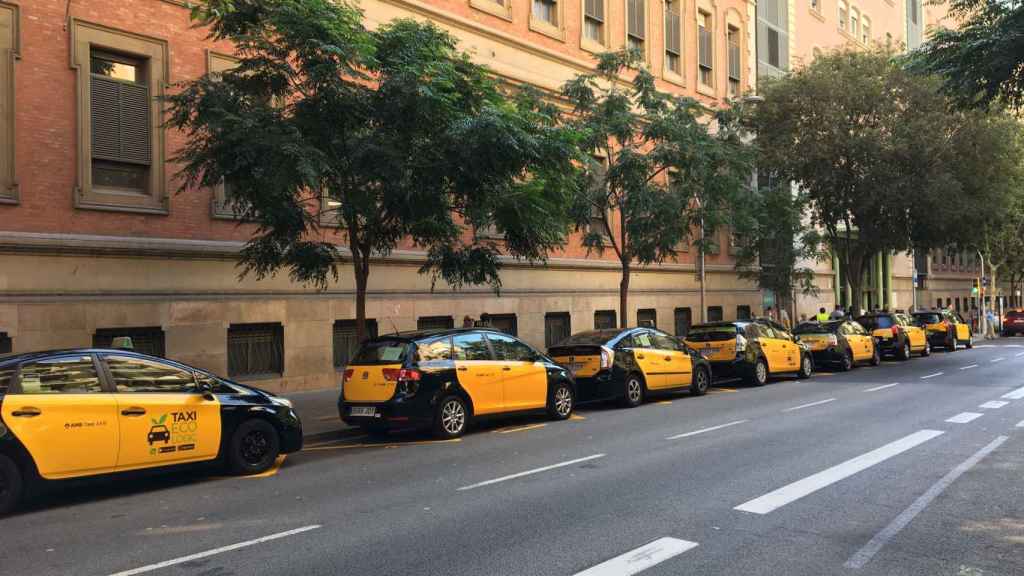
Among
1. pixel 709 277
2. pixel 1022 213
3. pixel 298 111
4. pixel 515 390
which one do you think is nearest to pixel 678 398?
pixel 515 390

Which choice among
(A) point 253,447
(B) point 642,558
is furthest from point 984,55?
(A) point 253,447

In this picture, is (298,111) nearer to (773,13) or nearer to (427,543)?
(427,543)

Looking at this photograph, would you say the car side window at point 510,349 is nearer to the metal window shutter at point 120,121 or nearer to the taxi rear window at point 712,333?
the taxi rear window at point 712,333

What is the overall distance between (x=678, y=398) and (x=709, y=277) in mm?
15723

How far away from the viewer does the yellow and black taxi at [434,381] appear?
1069 cm

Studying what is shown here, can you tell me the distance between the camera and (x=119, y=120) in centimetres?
1451

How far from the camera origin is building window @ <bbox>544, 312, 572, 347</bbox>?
936 inches

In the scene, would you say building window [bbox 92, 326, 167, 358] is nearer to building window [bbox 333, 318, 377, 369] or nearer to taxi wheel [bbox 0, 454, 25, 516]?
building window [bbox 333, 318, 377, 369]

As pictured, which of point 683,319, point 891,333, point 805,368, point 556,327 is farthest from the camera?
point 683,319

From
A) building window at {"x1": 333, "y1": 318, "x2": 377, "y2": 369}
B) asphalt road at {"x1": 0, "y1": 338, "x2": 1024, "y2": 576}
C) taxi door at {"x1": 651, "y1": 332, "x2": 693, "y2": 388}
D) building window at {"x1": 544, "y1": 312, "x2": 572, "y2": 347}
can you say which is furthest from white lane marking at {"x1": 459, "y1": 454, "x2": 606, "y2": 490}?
building window at {"x1": 544, "y1": 312, "x2": 572, "y2": 347}

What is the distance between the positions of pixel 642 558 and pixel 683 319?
2518cm

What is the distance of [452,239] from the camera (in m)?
14.0

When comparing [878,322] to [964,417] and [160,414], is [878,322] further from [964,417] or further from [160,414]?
[160,414]

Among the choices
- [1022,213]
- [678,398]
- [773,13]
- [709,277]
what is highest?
[773,13]
